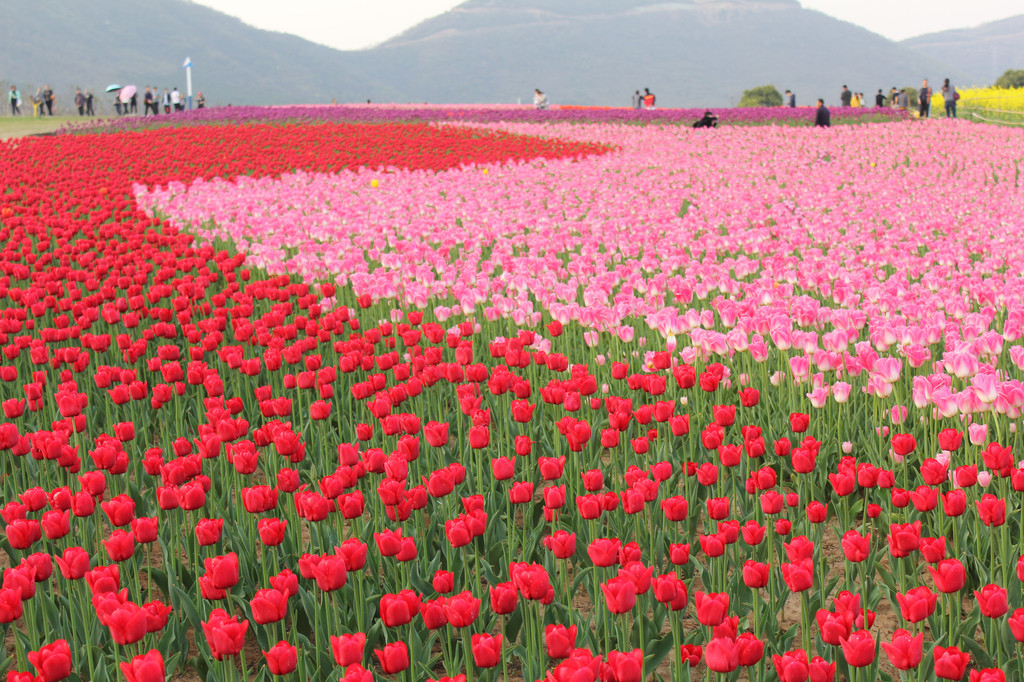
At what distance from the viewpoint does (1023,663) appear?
8.56 ft

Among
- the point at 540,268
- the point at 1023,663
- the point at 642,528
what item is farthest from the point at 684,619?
the point at 540,268

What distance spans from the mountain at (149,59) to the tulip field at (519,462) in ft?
527

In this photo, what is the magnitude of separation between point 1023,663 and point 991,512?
18.1 inches

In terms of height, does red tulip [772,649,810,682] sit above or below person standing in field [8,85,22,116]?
below

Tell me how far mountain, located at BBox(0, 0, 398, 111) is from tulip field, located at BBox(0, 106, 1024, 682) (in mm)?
160626

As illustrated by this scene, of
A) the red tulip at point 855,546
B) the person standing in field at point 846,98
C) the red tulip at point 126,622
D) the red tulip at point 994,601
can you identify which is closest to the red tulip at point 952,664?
the red tulip at point 994,601

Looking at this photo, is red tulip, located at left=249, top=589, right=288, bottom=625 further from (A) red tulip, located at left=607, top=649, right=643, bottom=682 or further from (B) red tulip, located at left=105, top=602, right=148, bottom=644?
(A) red tulip, located at left=607, top=649, right=643, bottom=682

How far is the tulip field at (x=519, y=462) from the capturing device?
2604mm

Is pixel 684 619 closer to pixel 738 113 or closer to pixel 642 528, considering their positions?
pixel 642 528

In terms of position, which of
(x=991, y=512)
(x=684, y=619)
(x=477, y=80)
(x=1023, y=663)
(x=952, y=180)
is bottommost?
(x=684, y=619)

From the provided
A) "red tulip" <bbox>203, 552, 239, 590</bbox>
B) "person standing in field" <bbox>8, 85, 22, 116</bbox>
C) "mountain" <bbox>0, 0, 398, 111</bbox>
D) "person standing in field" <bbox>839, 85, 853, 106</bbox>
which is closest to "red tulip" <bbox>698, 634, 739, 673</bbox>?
"red tulip" <bbox>203, 552, 239, 590</bbox>

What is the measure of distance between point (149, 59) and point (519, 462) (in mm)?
195966

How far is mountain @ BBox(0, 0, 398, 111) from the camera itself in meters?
162

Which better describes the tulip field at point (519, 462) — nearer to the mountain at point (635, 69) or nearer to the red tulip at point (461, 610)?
the red tulip at point (461, 610)
